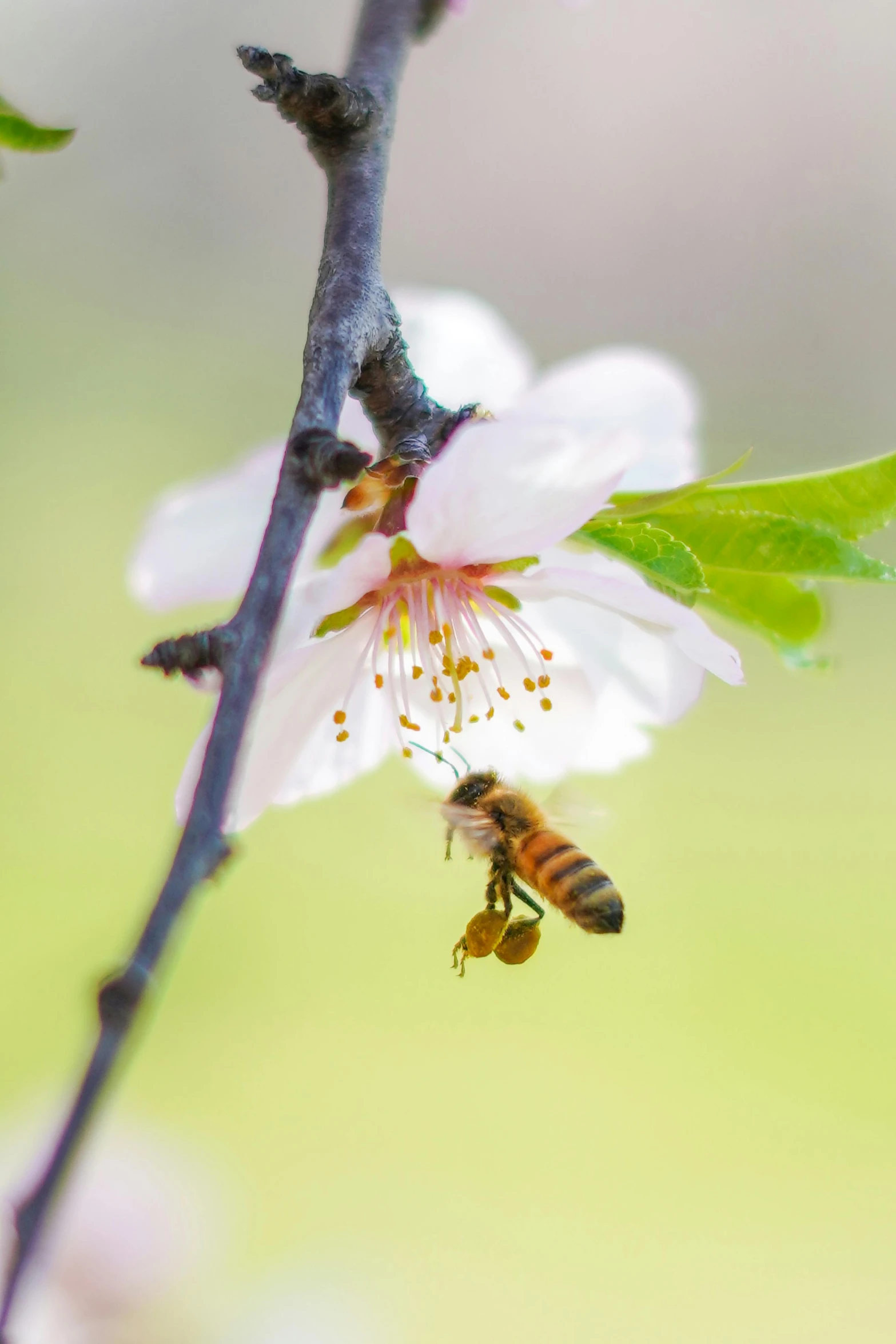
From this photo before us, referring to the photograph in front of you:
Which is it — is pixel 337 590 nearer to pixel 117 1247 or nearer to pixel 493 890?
pixel 493 890

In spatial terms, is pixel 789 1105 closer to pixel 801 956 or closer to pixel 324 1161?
pixel 801 956

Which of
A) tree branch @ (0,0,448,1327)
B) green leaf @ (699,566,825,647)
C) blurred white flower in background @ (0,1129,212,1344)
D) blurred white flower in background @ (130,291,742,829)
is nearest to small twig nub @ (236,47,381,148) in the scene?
tree branch @ (0,0,448,1327)

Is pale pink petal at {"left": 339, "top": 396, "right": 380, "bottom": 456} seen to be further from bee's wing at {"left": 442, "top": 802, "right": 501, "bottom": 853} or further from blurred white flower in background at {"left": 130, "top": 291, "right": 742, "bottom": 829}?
bee's wing at {"left": 442, "top": 802, "right": 501, "bottom": 853}

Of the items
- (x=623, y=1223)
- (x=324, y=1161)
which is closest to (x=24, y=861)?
(x=324, y=1161)

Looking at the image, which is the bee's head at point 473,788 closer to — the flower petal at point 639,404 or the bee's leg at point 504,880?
the bee's leg at point 504,880

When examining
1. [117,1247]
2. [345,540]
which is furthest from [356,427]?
[117,1247]

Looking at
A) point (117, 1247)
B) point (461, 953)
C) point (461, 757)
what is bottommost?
point (117, 1247)
